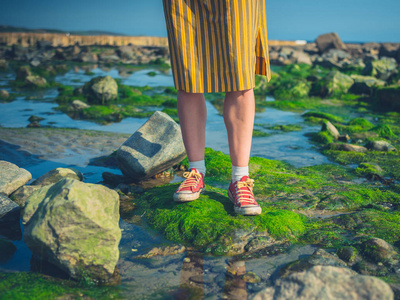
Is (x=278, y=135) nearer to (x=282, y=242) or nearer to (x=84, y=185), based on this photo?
(x=282, y=242)

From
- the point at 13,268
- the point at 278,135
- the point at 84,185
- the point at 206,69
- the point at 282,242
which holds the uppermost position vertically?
the point at 206,69

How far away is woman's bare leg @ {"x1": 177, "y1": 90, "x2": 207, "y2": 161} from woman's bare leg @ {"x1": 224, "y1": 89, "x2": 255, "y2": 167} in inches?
7.7

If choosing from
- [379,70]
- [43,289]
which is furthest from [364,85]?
[43,289]

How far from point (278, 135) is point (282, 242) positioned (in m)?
3.85

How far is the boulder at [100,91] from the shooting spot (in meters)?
8.90

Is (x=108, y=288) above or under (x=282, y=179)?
above

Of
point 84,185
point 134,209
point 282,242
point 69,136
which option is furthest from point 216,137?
point 84,185

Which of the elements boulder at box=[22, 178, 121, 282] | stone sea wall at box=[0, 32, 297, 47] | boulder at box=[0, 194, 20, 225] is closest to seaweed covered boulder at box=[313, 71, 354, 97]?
boulder at box=[0, 194, 20, 225]

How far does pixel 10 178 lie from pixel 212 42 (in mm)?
2088

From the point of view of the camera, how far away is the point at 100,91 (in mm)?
8906

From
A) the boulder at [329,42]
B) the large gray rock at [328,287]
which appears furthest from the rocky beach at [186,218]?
the boulder at [329,42]

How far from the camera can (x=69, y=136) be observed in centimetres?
552

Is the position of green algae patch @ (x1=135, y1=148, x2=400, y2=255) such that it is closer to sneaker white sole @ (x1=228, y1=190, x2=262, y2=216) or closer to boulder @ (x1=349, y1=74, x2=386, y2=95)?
sneaker white sole @ (x1=228, y1=190, x2=262, y2=216)

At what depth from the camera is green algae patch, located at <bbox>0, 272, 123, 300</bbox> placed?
184 centimetres
